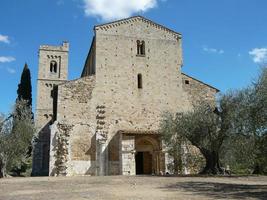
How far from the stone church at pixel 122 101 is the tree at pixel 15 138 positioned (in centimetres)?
226

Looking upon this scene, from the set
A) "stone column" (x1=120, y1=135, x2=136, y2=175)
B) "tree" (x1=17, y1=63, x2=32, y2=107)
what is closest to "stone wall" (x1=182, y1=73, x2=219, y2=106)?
"stone column" (x1=120, y1=135, x2=136, y2=175)

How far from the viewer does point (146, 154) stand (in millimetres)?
32031

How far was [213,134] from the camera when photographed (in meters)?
25.5

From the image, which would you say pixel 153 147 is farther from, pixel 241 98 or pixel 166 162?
pixel 241 98

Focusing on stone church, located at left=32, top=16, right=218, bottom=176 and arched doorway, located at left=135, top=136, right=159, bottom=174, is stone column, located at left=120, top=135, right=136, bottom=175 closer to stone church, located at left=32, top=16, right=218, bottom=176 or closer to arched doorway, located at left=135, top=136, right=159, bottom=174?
stone church, located at left=32, top=16, right=218, bottom=176

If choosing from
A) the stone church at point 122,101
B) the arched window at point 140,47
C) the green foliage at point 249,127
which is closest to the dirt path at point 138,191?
the green foliage at point 249,127

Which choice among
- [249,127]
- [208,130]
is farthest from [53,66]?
[249,127]

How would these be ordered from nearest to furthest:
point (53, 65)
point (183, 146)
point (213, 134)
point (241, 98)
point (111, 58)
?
point (241, 98) < point (213, 134) < point (183, 146) < point (111, 58) < point (53, 65)

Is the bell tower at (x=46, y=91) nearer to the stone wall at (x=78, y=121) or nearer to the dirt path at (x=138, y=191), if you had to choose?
the stone wall at (x=78, y=121)

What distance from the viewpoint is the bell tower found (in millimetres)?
45969

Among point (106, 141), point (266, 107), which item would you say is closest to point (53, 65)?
point (106, 141)

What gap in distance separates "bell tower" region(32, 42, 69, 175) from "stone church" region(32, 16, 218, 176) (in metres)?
14.5

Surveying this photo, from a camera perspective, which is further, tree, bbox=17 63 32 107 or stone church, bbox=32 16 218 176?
tree, bbox=17 63 32 107

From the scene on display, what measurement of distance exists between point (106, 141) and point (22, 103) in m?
7.74
